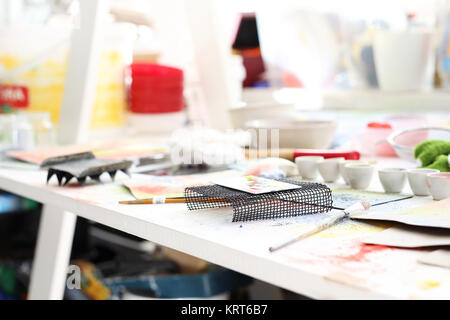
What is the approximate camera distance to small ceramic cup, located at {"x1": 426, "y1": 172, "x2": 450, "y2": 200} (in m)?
0.75

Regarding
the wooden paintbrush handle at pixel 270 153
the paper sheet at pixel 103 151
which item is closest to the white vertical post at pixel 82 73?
the paper sheet at pixel 103 151

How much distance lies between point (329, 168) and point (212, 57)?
81cm

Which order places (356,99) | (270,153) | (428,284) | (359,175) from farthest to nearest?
1. (356,99)
2. (270,153)
3. (359,175)
4. (428,284)

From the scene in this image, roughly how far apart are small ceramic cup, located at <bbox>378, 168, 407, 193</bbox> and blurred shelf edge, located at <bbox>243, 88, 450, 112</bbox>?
2.25ft

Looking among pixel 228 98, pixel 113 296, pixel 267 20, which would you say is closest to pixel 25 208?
pixel 113 296

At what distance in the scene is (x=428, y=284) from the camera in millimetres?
491

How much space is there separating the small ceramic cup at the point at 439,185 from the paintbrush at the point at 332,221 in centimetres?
10

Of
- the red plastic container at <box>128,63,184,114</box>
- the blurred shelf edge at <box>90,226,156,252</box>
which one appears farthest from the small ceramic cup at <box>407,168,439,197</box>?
the blurred shelf edge at <box>90,226,156,252</box>

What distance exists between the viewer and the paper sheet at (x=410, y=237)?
0.58 m

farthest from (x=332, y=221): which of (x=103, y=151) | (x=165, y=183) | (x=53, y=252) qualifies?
(x=53, y=252)

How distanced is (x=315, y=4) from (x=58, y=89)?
1155mm

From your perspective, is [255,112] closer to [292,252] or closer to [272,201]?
[272,201]

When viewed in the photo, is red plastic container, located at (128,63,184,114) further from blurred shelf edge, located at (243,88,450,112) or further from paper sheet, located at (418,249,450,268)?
paper sheet, located at (418,249,450,268)

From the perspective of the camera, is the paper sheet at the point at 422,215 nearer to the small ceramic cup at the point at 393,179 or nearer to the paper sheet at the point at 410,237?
the paper sheet at the point at 410,237
